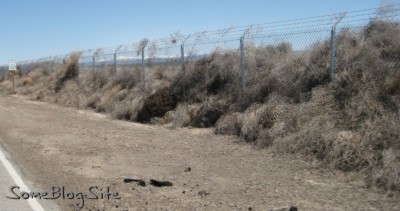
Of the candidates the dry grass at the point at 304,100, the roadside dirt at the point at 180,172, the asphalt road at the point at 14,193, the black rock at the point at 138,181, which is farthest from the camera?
the dry grass at the point at 304,100

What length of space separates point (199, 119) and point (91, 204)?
8.26 metres

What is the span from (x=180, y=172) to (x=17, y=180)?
2820 mm

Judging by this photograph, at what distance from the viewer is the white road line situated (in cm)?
682

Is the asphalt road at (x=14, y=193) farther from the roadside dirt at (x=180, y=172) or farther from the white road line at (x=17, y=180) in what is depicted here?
the roadside dirt at (x=180, y=172)

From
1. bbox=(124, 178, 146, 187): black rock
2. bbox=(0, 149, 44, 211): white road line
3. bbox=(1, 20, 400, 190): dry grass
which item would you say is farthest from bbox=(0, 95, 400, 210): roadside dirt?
bbox=(1, 20, 400, 190): dry grass

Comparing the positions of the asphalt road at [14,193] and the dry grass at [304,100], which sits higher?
the dry grass at [304,100]

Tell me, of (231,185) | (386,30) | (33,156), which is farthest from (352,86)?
(33,156)

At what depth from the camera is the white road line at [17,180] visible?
6817 mm

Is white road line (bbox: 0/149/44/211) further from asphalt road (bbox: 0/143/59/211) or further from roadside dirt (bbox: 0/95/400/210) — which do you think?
roadside dirt (bbox: 0/95/400/210)

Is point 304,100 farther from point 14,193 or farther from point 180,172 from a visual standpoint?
point 14,193

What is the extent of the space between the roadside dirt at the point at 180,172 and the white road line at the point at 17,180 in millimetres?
209

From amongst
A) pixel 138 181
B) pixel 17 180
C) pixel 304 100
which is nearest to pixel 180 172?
pixel 138 181

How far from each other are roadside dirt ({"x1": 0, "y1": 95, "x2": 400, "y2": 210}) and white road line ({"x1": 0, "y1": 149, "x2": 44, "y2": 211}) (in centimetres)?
21

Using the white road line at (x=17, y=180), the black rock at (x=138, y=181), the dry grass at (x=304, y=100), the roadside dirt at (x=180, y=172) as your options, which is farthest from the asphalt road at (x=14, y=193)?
the dry grass at (x=304, y=100)
